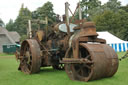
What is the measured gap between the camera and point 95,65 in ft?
18.5

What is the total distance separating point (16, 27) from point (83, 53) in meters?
66.8

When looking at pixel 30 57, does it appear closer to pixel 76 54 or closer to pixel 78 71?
pixel 78 71

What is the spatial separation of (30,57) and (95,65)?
3894 mm

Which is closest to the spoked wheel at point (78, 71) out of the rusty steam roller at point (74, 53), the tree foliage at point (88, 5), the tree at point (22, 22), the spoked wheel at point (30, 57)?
the rusty steam roller at point (74, 53)

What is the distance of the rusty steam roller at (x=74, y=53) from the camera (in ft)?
19.3

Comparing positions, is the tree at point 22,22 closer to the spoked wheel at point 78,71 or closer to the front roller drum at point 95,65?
the spoked wheel at point 78,71

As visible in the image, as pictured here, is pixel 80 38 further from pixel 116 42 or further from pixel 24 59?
pixel 116 42

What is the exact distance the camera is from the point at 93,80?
19.9 ft

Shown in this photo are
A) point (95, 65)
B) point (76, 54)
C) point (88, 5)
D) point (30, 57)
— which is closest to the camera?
point (95, 65)

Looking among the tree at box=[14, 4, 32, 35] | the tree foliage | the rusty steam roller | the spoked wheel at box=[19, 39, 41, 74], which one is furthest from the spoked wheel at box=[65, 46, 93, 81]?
the tree at box=[14, 4, 32, 35]

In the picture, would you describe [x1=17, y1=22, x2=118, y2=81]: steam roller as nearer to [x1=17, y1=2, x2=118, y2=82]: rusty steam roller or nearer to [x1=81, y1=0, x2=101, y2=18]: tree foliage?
[x1=17, y1=2, x2=118, y2=82]: rusty steam roller

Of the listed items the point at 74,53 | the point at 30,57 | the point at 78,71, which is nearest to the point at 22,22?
the point at 30,57

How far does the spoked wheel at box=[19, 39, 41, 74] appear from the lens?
26.5ft

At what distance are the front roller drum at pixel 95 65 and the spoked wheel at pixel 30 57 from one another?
179 cm
